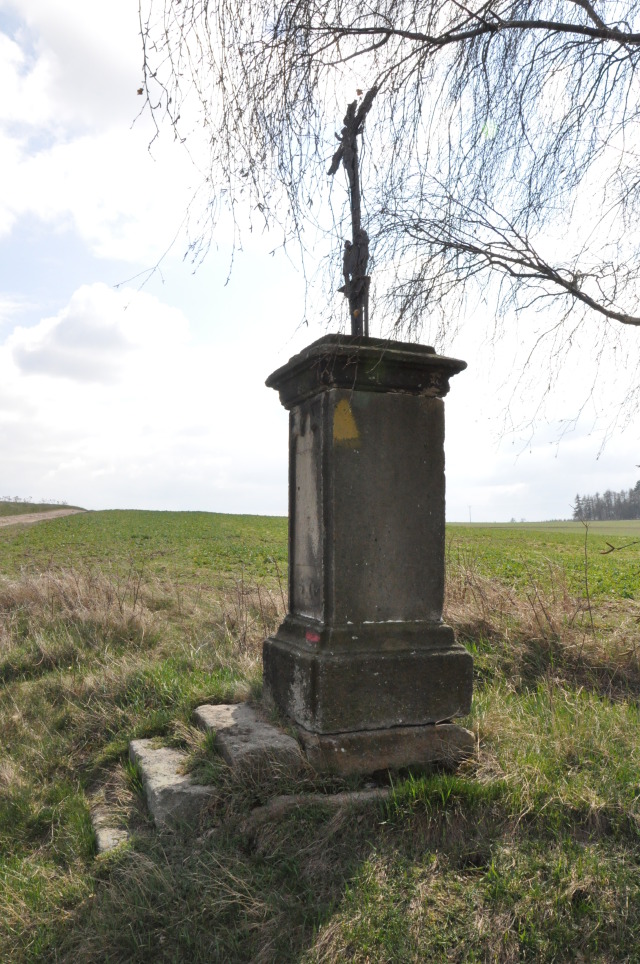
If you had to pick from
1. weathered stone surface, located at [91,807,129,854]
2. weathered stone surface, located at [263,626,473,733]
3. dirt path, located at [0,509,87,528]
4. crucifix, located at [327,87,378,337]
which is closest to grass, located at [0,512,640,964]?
weathered stone surface, located at [91,807,129,854]

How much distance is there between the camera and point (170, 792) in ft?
10.0

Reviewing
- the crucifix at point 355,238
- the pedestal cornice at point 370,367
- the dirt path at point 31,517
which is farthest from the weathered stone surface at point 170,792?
the dirt path at point 31,517

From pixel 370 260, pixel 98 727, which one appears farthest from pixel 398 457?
pixel 98 727

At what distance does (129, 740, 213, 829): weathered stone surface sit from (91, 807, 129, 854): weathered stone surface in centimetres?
16

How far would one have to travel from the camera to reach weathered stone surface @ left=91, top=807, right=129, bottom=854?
2967mm

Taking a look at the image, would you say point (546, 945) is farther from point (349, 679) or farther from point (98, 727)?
point (98, 727)

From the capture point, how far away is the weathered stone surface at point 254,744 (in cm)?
307

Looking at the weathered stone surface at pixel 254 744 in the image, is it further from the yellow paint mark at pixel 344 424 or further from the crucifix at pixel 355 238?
the crucifix at pixel 355 238

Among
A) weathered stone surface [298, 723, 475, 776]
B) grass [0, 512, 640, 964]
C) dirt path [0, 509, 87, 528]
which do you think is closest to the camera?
grass [0, 512, 640, 964]

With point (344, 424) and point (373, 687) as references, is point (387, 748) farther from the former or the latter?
point (344, 424)

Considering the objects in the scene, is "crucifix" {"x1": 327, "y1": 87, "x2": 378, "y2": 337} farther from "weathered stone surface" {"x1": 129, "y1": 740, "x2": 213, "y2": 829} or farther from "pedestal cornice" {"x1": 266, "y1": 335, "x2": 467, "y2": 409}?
"weathered stone surface" {"x1": 129, "y1": 740, "x2": 213, "y2": 829}

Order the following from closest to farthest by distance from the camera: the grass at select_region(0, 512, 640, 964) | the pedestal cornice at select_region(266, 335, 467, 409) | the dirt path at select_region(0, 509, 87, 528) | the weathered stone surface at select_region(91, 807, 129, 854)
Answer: the grass at select_region(0, 512, 640, 964) → the weathered stone surface at select_region(91, 807, 129, 854) → the pedestal cornice at select_region(266, 335, 467, 409) → the dirt path at select_region(0, 509, 87, 528)

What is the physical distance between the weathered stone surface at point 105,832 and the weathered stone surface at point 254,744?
55cm

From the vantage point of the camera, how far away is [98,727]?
4.30m
